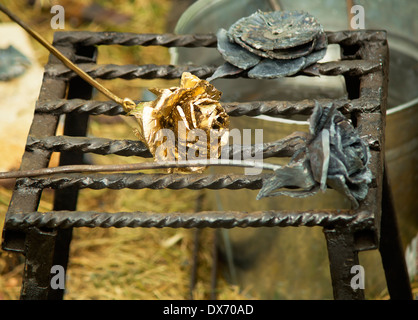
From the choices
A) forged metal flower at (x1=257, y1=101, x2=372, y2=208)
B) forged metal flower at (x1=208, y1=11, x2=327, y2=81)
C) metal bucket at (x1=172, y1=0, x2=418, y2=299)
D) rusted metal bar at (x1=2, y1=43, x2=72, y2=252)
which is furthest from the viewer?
metal bucket at (x1=172, y1=0, x2=418, y2=299)

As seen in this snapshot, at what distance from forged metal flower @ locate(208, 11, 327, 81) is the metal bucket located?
7.3 inches

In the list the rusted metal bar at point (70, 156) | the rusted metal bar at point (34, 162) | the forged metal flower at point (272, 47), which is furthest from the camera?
the rusted metal bar at point (70, 156)

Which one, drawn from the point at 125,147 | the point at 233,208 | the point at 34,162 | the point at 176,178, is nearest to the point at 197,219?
the point at 176,178

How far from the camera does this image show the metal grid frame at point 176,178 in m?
0.73

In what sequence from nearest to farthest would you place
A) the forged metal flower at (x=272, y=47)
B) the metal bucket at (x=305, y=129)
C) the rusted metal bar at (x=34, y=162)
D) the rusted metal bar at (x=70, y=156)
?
the rusted metal bar at (x=34, y=162) → the forged metal flower at (x=272, y=47) → the rusted metal bar at (x=70, y=156) → the metal bucket at (x=305, y=129)

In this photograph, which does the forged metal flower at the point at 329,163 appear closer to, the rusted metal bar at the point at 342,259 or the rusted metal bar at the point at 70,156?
the rusted metal bar at the point at 342,259

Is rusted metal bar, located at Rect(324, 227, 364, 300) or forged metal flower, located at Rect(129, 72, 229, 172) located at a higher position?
forged metal flower, located at Rect(129, 72, 229, 172)

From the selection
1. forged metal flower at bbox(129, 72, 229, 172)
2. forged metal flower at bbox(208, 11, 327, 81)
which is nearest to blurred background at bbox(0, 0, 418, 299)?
forged metal flower at bbox(208, 11, 327, 81)

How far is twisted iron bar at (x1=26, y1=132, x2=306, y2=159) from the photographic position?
79cm

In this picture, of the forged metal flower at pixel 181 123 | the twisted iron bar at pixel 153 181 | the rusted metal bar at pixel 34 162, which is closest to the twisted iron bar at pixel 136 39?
the rusted metal bar at pixel 34 162

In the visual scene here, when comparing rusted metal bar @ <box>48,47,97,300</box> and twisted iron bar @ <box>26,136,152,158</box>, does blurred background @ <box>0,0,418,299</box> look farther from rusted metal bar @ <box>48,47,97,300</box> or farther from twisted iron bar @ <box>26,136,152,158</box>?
twisted iron bar @ <box>26,136,152,158</box>

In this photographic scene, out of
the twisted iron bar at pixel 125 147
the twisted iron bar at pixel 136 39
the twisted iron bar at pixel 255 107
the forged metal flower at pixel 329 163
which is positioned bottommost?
the forged metal flower at pixel 329 163

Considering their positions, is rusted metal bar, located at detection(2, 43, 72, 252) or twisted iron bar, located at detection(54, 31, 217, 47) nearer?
rusted metal bar, located at detection(2, 43, 72, 252)

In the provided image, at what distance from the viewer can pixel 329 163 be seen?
670 millimetres
